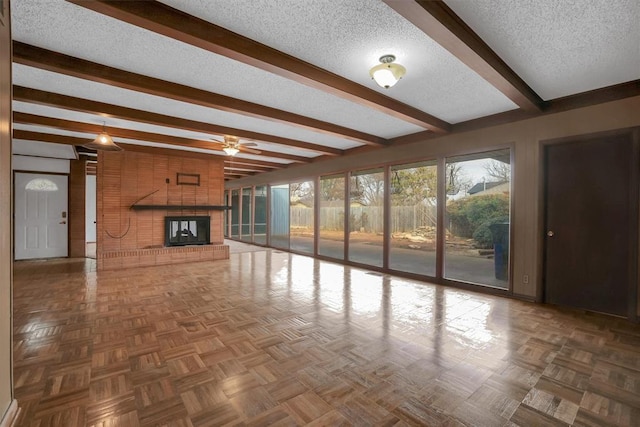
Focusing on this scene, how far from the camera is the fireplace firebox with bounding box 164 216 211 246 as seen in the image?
6.70 metres

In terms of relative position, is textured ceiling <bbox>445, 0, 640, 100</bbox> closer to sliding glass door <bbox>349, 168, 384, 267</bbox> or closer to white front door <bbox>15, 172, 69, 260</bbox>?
sliding glass door <bbox>349, 168, 384, 267</bbox>

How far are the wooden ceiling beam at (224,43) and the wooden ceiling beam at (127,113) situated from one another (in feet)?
7.99

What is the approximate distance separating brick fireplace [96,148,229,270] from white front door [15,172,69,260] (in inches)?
89.0

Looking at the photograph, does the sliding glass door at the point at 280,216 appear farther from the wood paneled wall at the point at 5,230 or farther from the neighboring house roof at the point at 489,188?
the wood paneled wall at the point at 5,230

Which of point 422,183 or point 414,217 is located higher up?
point 422,183

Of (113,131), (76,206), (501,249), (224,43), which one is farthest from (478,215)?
(76,206)

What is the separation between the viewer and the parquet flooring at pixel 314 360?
172 cm

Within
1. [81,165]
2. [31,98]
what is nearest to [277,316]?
[31,98]

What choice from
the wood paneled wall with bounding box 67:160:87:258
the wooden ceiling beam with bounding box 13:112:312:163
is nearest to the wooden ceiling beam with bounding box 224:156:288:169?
the wooden ceiling beam with bounding box 13:112:312:163

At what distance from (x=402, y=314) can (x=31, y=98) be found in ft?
16.3

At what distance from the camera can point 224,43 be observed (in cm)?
224

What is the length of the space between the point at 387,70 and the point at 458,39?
597 millimetres

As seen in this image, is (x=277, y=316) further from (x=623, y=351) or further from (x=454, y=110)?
(x=454, y=110)

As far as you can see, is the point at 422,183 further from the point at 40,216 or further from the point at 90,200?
the point at 90,200
